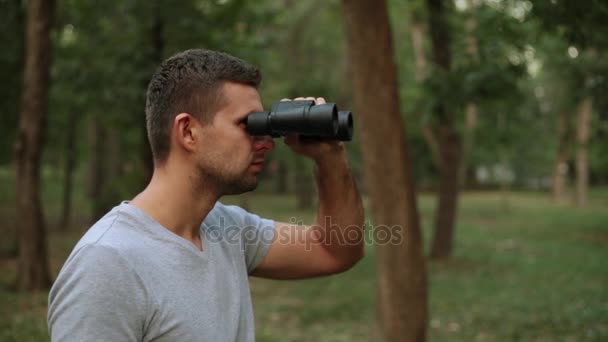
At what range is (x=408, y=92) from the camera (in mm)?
18297

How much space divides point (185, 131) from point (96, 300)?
57 centimetres

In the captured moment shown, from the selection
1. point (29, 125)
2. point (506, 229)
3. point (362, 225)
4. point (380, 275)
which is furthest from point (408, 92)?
point (362, 225)

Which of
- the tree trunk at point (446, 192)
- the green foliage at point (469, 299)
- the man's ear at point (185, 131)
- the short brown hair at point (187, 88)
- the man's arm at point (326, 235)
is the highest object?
the short brown hair at point (187, 88)

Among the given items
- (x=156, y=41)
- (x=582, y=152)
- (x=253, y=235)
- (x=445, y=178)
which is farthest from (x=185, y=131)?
(x=582, y=152)

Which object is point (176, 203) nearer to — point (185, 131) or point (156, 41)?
point (185, 131)

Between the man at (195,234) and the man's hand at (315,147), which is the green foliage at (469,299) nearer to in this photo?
the man at (195,234)

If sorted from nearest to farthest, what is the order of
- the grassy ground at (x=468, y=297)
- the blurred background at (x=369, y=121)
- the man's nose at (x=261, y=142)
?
1. the man's nose at (x=261, y=142)
2. the blurred background at (x=369, y=121)
3. the grassy ground at (x=468, y=297)

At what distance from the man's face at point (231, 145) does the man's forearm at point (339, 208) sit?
0.28m

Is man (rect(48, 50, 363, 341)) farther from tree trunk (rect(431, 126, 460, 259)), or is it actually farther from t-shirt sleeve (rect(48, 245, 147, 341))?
tree trunk (rect(431, 126, 460, 259))

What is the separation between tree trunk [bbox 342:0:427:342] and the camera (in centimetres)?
526

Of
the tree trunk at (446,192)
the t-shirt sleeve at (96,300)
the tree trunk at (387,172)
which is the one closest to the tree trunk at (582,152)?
the tree trunk at (446,192)

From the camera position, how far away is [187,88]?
1866 mm

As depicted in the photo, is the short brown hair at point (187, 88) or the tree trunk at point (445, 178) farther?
the tree trunk at point (445, 178)

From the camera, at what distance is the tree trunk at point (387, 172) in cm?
526
